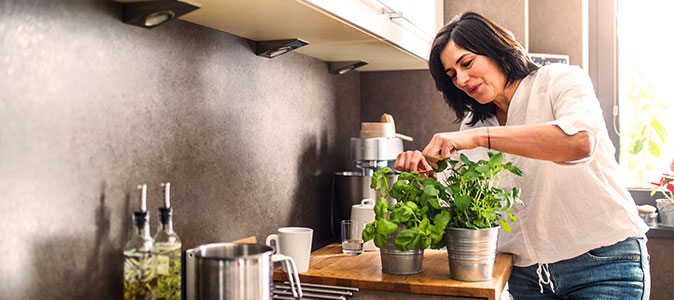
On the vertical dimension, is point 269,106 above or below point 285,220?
above

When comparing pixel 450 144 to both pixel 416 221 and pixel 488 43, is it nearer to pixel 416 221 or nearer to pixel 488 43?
pixel 416 221

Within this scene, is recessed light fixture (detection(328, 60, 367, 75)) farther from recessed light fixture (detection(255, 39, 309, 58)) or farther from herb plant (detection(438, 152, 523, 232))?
herb plant (detection(438, 152, 523, 232))

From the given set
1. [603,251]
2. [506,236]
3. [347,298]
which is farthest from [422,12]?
[347,298]

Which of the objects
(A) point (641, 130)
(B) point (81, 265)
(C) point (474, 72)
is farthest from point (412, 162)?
(A) point (641, 130)

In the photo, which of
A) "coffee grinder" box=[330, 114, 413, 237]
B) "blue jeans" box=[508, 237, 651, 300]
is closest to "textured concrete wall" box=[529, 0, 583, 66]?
"coffee grinder" box=[330, 114, 413, 237]

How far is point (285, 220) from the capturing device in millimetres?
1667

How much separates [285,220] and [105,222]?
2.26ft

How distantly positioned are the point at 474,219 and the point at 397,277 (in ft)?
0.72

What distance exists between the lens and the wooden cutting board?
48.8 inches

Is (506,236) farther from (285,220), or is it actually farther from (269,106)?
(269,106)

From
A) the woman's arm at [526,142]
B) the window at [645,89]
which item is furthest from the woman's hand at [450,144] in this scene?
the window at [645,89]

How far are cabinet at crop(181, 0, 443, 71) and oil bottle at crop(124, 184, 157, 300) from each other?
1.37 ft

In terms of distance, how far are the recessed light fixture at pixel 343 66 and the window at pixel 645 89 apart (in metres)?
1.38

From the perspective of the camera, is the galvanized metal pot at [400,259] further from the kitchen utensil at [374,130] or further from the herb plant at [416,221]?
the kitchen utensil at [374,130]
